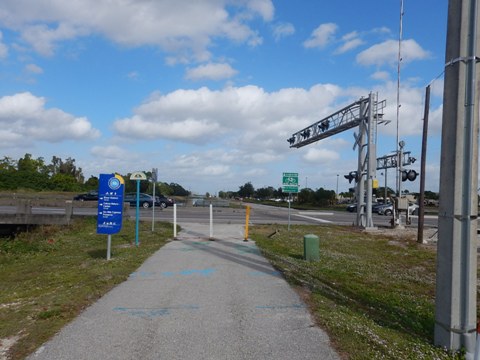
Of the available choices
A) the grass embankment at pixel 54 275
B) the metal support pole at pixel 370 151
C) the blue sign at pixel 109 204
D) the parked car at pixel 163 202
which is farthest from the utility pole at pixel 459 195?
the parked car at pixel 163 202

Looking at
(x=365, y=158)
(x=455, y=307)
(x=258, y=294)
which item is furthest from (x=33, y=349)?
(x=365, y=158)

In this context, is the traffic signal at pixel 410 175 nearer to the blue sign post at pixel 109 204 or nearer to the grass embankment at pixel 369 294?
the grass embankment at pixel 369 294

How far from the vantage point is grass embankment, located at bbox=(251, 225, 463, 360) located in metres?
5.22

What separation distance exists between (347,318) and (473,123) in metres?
3.01

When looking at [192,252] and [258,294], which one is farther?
[192,252]

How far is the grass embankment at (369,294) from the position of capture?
5.22 m

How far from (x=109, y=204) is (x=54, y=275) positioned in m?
2.41

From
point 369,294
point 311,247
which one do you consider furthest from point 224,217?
point 369,294

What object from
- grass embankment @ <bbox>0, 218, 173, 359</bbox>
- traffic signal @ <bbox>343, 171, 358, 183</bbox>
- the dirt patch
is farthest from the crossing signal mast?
the dirt patch

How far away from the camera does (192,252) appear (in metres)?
13.1

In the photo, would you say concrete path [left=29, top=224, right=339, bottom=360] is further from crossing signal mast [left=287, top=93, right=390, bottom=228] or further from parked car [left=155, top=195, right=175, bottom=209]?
parked car [left=155, top=195, right=175, bottom=209]

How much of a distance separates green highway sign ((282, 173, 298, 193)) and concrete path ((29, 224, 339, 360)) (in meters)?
12.4

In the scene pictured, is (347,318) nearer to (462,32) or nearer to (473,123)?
(473,123)

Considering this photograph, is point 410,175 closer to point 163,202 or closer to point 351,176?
point 351,176
